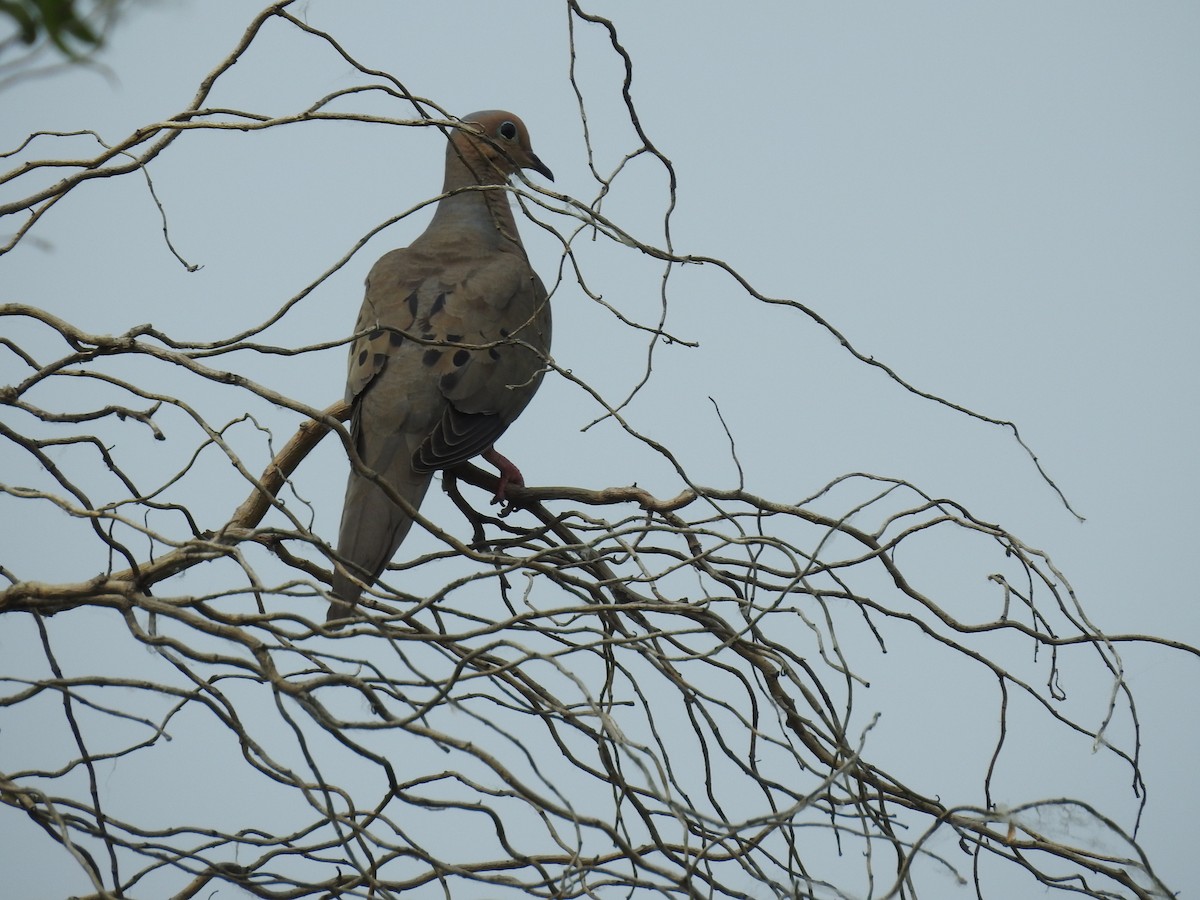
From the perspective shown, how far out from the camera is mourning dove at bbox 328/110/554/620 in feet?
10.6

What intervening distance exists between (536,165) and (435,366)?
1280mm

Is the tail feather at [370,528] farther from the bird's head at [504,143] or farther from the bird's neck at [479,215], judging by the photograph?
the bird's head at [504,143]

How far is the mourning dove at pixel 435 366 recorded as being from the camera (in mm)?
3242

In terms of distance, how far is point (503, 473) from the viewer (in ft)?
12.3

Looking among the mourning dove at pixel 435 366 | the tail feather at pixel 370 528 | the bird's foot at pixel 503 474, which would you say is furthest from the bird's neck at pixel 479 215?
the tail feather at pixel 370 528

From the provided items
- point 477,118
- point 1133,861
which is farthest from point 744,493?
point 477,118

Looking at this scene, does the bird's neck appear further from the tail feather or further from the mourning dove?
the tail feather

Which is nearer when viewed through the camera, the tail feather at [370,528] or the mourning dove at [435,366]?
the tail feather at [370,528]

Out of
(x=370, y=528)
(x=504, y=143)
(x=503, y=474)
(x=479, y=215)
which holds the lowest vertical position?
(x=370, y=528)

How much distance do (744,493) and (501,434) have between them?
1526 mm

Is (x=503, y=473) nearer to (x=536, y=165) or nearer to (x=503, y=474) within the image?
(x=503, y=474)

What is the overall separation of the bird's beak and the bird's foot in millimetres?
1306

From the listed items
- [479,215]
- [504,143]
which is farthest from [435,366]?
[504,143]

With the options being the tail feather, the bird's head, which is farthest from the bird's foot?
the bird's head
